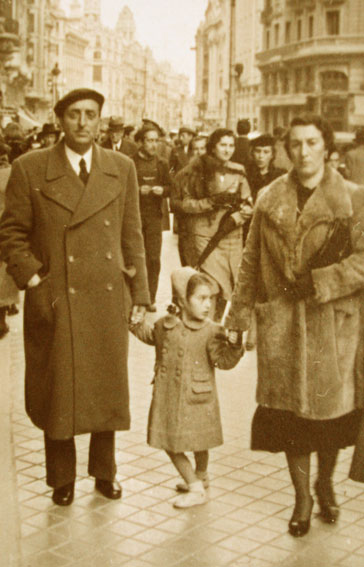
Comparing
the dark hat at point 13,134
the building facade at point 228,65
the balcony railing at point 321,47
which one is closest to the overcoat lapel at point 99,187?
the dark hat at point 13,134

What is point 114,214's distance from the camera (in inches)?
209

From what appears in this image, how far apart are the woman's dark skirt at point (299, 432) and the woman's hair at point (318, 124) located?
1.22 meters

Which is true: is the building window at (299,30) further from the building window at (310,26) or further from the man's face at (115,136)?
the man's face at (115,136)

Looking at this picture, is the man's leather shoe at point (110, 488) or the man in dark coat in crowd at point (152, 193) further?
the man in dark coat in crowd at point (152, 193)

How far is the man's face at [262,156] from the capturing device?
9.76m

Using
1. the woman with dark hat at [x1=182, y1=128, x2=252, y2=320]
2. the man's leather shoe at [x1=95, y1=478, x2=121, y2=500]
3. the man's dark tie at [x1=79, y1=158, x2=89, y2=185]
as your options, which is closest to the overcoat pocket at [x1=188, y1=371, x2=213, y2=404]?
the man's leather shoe at [x1=95, y1=478, x2=121, y2=500]

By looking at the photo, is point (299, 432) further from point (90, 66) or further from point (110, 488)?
point (90, 66)

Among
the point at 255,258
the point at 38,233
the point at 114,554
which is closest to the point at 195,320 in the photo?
the point at 255,258

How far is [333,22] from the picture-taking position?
7294 cm

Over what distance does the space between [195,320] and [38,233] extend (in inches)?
33.5

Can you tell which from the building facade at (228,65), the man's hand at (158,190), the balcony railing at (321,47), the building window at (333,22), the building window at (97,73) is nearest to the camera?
the man's hand at (158,190)

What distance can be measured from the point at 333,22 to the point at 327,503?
70684mm

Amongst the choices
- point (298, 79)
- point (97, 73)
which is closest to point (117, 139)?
point (97, 73)

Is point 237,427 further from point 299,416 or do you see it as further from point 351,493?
point 299,416
